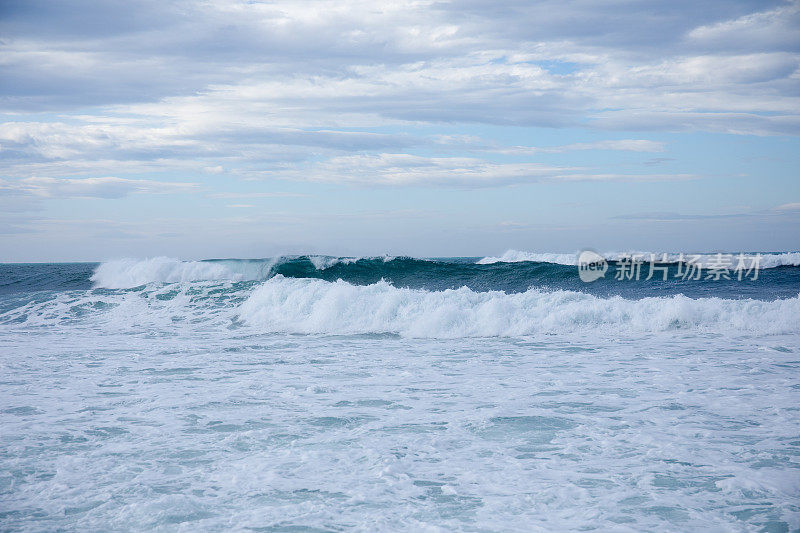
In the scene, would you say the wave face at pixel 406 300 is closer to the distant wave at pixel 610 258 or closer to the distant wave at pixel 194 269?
the distant wave at pixel 194 269

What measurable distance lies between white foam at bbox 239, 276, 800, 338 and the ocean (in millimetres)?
58

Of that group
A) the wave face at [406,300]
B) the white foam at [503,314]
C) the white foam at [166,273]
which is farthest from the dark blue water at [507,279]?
the white foam at [503,314]

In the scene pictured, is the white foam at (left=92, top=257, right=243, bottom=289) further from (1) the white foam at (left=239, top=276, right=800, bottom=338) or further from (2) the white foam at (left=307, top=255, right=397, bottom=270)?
(1) the white foam at (left=239, top=276, right=800, bottom=338)

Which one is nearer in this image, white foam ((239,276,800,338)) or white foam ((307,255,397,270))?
white foam ((239,276,800,338))

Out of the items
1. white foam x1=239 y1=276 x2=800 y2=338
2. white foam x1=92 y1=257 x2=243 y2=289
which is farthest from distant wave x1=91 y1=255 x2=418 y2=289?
white foam x1=239 y1=276 x2=800 y2=338

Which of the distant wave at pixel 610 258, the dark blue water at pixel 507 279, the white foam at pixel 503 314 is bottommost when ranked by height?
the white foam at pixel 503 314

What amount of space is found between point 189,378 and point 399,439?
425cm

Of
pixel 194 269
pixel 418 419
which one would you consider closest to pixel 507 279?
pixel 194 269

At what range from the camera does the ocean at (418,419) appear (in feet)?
13.7

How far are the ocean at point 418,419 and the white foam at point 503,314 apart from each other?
58 millimetres

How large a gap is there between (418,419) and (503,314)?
7392 millimetres

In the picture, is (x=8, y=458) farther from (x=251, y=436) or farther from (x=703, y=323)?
(x=703, y=323)

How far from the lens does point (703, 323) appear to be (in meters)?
12.9

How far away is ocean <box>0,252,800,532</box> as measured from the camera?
13.7 feet
